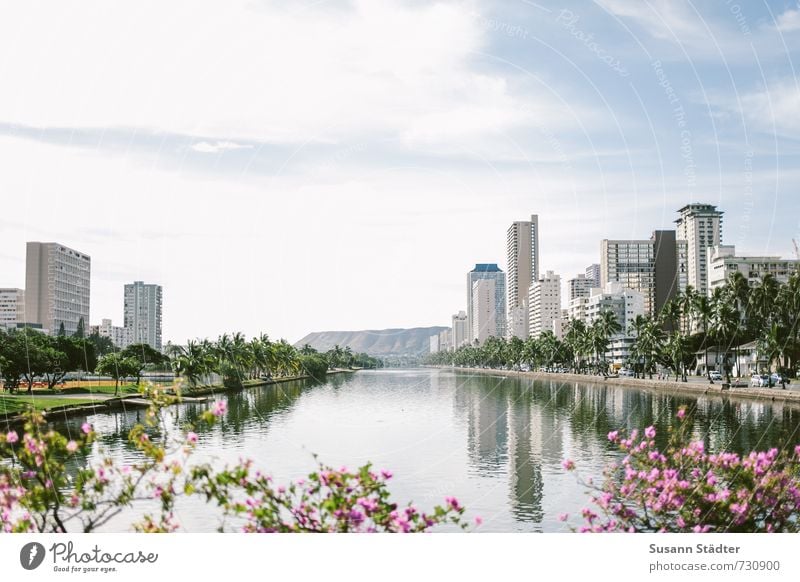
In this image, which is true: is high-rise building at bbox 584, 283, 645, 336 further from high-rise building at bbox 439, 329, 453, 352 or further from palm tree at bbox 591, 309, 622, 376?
high-rise building at bbox 439, 329, 453, 352

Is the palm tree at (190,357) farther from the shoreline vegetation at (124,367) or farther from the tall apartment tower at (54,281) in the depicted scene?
the tall apartment tower at (54,281)

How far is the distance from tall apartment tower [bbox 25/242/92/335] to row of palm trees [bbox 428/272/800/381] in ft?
86.2

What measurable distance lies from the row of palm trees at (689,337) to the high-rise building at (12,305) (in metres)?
26.7

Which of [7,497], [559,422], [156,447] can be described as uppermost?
[156,447]

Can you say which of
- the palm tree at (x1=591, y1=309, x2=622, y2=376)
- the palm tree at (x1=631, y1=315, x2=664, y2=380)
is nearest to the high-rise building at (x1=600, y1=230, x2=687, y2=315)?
the palm tree at (x1=591, y1=309, x2=622, y2=376)

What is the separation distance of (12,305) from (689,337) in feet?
230

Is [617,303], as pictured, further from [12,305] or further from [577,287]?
[12,305]

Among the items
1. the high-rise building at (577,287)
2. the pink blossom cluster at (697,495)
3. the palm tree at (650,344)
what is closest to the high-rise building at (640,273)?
the high-rise building at (577,287)

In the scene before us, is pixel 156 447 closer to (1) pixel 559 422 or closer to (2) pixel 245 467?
(2) pixel 245 467

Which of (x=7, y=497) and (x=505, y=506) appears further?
(x=505, y=506)
